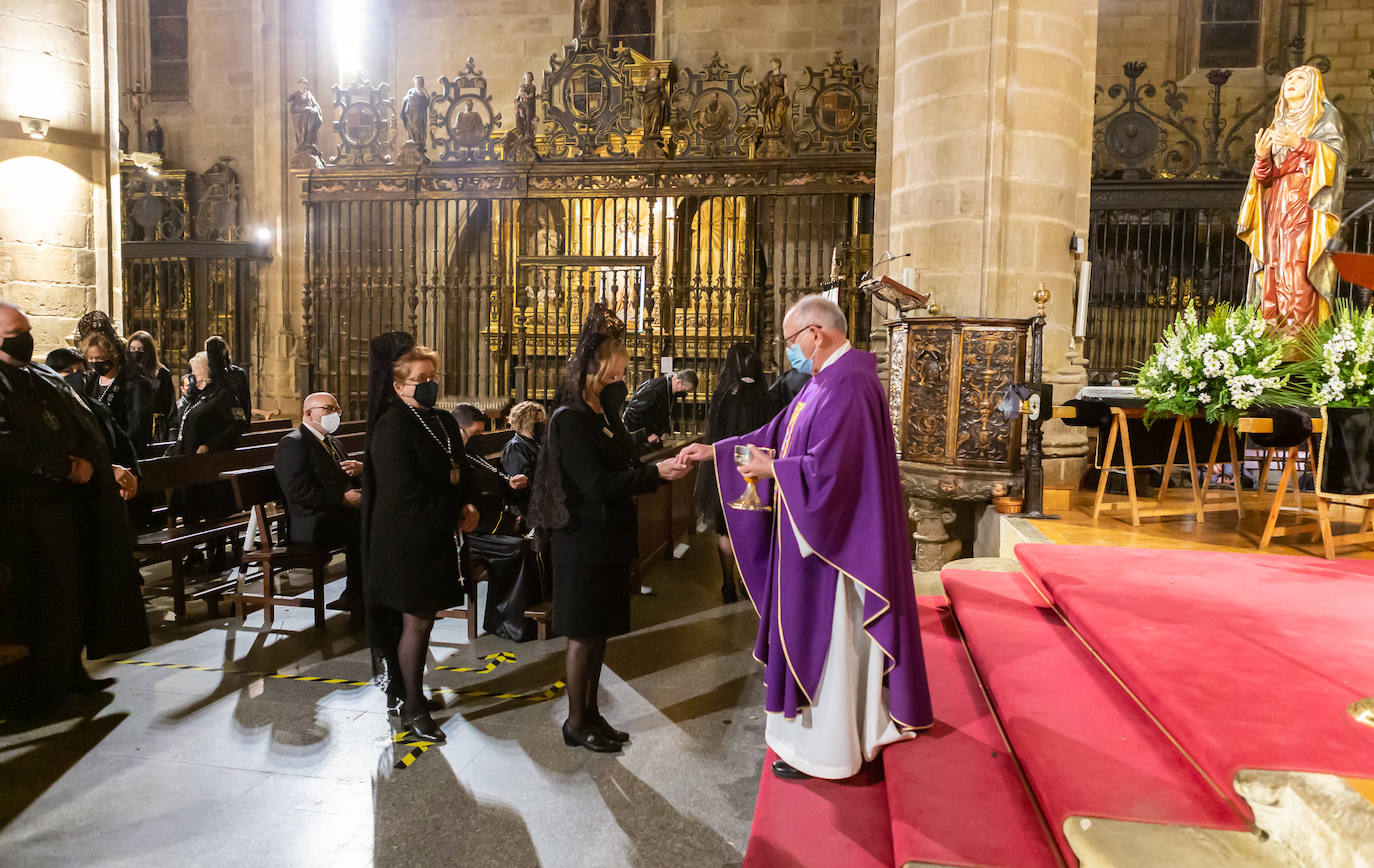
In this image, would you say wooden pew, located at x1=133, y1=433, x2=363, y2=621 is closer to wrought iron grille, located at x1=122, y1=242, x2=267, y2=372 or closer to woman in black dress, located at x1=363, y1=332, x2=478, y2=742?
woman in black dress, located at x1=363, y1=332, x2=478, y2=742

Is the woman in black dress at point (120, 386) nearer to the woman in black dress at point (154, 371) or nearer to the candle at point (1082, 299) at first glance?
the woman in black dress at point (154, 371)

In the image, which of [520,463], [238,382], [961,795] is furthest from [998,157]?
[238,382]

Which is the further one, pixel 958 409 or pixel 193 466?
pixel 958 409

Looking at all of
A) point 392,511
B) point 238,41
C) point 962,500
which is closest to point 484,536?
point 392,511

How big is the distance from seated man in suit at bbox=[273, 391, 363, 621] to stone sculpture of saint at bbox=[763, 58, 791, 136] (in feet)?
21.8

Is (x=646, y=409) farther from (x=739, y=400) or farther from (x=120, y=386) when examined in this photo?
(x=120, y=386)

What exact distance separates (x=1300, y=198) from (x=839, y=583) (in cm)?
553

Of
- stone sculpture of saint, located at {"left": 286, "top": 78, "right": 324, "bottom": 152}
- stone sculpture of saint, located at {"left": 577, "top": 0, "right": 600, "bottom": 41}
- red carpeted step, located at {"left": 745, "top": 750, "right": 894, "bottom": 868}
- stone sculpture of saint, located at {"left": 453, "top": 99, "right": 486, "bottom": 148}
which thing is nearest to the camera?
red carpeted step, located at {"left": 745, "top": 750, "right": 894, "bottom": 868}

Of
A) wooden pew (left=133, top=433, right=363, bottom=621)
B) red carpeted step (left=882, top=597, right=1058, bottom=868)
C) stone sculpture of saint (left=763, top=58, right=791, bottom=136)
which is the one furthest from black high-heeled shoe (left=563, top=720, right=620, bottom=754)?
stone sculpture of saint (left=763, top=58, right=791, bottom=136)

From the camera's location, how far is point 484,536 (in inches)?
215

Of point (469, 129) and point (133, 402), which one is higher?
point (469, 129)

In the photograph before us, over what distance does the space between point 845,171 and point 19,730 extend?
898cm

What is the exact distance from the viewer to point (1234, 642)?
2.97 metres

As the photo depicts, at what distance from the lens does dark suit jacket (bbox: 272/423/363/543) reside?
5.27 metres
